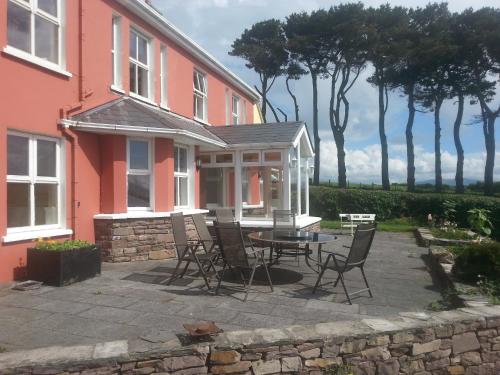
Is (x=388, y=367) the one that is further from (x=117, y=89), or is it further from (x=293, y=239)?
→ (x=117, y=89)

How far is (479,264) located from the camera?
6449mm

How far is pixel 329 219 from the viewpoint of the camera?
75.0 ft

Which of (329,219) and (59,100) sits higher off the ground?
(59,100)

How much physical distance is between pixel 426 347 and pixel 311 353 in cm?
131

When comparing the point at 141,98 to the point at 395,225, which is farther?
the point at 395,225

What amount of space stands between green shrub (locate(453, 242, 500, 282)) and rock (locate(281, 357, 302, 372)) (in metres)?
3.97

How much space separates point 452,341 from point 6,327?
185 inches

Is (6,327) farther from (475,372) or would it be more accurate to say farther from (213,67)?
(213,67)

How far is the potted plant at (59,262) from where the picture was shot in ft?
21.3

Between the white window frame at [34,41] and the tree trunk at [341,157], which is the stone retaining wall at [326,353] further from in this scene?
the tree trunk at [341,157]

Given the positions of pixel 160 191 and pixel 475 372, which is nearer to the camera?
pixel 475 372

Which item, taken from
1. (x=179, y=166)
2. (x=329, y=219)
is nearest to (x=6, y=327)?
(x=179, y=166)

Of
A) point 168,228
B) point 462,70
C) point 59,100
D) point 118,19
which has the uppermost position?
point 462,70

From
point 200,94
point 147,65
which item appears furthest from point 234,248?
point 200,94
